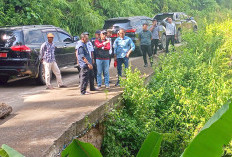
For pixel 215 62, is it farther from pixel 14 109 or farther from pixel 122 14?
pixel 122 14

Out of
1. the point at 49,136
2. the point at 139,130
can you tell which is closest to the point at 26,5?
the point at 139,130

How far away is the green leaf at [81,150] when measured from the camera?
1.16 meters

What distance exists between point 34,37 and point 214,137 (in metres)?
9.90

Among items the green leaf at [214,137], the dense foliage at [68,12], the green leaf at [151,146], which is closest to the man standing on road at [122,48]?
the dense foliage at [68,12]

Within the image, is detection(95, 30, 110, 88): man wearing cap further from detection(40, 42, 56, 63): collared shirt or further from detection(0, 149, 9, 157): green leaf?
detection(0, 149, 9, 157): green leaf

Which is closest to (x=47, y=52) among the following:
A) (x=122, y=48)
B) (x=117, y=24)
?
(x=122, y=48)

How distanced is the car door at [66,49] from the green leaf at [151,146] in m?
10.4

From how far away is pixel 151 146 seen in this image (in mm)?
1231

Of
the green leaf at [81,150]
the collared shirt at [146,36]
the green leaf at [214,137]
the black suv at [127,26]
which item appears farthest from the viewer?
the black suv at [127,26]

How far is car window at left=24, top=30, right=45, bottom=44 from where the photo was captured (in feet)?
33.4

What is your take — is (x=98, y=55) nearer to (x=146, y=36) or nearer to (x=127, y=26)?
(x=146, y=36)

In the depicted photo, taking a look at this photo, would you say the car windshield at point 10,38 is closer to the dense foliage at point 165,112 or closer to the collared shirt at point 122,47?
the collared shirt at point 122,47

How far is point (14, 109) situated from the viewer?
7.23 metres

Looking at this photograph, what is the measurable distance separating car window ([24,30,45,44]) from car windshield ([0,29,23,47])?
0.21 meters
